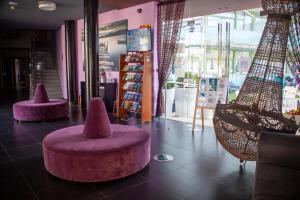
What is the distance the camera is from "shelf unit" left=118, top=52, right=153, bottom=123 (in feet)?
19.7

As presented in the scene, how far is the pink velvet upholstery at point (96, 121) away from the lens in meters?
3.34

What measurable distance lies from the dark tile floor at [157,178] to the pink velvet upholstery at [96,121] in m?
0.68

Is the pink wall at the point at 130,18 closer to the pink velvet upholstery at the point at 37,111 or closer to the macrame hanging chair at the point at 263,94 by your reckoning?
the pink velvet upholstery at the point at 37,111

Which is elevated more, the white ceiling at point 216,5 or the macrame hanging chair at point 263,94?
the white ceiling at point 216,5

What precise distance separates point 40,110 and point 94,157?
3.88 meters

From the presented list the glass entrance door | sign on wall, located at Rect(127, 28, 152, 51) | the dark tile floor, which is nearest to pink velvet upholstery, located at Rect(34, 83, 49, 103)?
the dark tile floor

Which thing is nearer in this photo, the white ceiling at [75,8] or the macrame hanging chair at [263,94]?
the macrame hanging chair at [263,94]

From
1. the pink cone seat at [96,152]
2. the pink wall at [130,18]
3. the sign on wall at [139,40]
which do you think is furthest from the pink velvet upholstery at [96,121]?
the sign on wall at [139,40]

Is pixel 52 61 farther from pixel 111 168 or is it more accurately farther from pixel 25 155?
pixel 111 168

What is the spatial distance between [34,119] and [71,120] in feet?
2.94

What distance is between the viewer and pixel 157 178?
316 cm

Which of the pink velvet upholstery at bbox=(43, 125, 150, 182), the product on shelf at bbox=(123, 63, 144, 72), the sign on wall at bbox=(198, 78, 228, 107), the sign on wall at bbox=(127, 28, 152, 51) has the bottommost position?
the pink velvet upholstery at bbox=(43, 125, 150, 182)

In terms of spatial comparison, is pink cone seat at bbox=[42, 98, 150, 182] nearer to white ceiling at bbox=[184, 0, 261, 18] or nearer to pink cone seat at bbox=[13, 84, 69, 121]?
pink cone seat at bbox=[13, 84, 69, 121]

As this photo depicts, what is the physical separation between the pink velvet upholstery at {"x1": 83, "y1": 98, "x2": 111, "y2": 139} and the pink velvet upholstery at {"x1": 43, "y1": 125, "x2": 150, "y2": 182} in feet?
0.33
